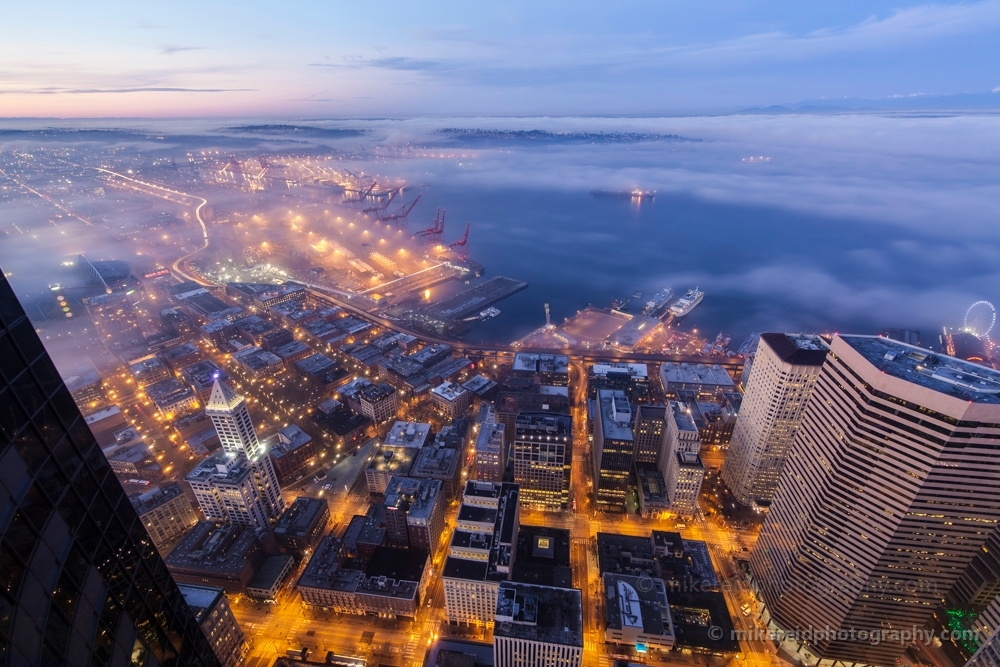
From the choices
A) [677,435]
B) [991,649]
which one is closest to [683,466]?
[677,435]

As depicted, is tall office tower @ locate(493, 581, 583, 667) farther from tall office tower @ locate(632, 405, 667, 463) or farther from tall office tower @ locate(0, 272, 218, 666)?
tall office tower @ locate(0, 272, 218, 666)

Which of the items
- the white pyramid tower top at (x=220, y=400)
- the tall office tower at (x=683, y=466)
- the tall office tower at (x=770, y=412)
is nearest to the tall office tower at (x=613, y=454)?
the tall office tower at (x=683, y=466)

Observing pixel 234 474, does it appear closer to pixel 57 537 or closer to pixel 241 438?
pixel 241 438

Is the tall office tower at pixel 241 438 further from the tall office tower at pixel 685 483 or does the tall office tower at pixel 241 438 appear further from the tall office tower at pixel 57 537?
the tall office tower at pixel 685 483

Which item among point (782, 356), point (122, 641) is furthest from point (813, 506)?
point (122, 641)

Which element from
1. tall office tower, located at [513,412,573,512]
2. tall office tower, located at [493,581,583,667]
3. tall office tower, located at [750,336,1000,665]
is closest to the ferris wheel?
tall office tower, located at [750,336,1000,665]

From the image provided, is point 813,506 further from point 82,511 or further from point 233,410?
point 233,410
